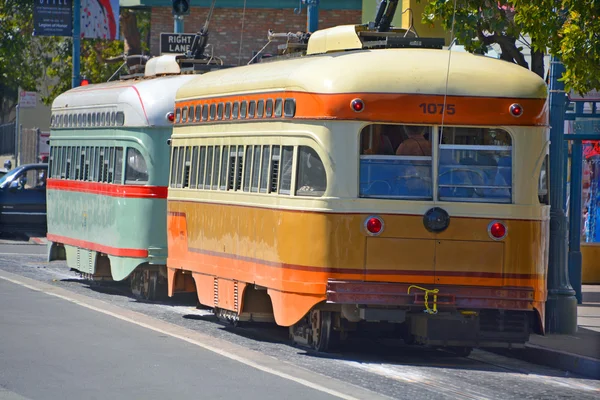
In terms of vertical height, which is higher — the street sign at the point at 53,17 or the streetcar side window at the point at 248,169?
the street sign at the point at 53,17

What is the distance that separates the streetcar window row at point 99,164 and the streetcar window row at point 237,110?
5.90 ft

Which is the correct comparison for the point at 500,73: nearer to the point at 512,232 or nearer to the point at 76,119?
the point at 512,232

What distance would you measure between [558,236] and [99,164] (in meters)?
7.47

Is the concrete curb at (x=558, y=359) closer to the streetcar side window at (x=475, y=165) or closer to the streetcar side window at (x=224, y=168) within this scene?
the streetcar side window at (x=475, y=165)

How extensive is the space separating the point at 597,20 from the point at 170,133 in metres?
6.32

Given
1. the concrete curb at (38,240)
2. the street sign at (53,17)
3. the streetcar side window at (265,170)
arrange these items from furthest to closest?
the street sign at (53,17)
the concrete curb at (38,240)
the streetcar side window at (265,170)

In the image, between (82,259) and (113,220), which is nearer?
(113,220)

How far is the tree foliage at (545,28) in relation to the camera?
15305 millimetres

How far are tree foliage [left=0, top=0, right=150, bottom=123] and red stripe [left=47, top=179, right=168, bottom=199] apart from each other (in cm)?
2267

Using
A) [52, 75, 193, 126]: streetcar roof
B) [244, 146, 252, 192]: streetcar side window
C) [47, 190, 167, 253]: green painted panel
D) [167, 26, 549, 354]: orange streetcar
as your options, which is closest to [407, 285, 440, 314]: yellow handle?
[167, 26, 549, 354]: orange streetcar

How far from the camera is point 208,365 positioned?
40.4 ft

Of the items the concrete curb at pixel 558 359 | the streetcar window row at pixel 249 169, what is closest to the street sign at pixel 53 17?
the streetcar window row at pixel 249 169

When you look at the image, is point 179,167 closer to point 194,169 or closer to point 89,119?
point 194,169

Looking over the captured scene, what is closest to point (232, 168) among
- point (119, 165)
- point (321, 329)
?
point (321, 329)
